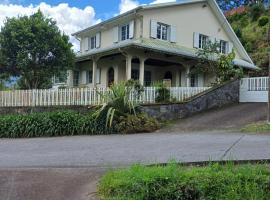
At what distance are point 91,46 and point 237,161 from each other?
25.5 metres

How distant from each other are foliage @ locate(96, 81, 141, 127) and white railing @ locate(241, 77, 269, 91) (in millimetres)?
8108

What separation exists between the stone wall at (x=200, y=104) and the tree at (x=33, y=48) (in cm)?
907

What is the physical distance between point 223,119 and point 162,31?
11.8 meters

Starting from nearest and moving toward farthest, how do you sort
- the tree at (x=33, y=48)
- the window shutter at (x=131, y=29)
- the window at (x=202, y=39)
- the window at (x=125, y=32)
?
1. the tree at (x=33, y=48)
2. the window shutter at (x=131, y=29)
3. the window at (x=125, y=32)
4. the window at (x=202, y=39)

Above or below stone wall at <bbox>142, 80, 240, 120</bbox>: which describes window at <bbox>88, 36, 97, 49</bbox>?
above

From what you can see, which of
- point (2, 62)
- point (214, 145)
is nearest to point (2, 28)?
point (2, 62)

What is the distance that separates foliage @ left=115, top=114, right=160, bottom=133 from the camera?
54.3 feet

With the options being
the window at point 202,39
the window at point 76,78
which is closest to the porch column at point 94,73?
the window at point 76,78

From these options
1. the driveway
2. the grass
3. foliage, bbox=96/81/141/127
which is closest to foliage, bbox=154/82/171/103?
the driveway

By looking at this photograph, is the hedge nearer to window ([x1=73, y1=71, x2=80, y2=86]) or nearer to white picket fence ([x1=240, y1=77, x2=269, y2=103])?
white picket fence ([x1=240, y1=77, x2=269, y2=103])

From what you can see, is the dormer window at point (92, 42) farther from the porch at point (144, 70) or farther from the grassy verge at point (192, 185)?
the grassy verge at point (192, 185)

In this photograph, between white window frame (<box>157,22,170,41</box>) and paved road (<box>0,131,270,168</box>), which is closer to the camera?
paved road (<box>0,131,270,168</box>)

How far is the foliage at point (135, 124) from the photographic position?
16547 millimetres

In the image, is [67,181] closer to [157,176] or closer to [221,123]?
[157,176]
